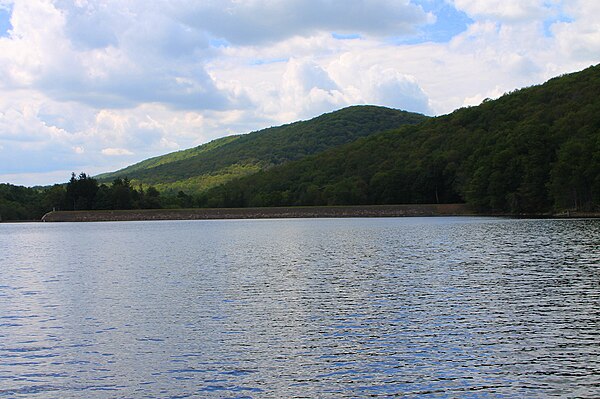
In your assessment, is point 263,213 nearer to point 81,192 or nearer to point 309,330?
point 81,192

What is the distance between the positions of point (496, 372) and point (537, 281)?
683 inches

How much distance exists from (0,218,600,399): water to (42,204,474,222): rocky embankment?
4467 inches

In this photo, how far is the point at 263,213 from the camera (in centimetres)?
17650

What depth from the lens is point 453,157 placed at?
548 feet

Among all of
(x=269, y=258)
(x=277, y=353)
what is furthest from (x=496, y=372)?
(x=269, y=258)

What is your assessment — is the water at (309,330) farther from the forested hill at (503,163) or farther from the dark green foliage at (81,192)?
the dark green foliage at (81,192)

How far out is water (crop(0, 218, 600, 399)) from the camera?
623 inches

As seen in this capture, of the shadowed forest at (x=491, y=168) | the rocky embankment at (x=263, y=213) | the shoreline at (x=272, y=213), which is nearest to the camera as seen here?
the shadowed forest at (x=491, y=168)

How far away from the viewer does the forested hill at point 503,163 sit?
117 meters

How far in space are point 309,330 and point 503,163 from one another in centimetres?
11806

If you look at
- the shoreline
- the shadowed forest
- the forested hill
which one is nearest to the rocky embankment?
the shoreline

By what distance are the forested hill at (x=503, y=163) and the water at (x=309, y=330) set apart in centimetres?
8054

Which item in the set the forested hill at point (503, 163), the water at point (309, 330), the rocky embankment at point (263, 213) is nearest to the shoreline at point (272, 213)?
the rocky embankment at point (263, 213)

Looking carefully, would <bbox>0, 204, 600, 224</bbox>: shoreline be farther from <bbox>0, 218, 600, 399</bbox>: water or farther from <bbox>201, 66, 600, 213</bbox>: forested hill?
<bbox>0, 218, 600, 399</bbox>: water
